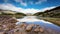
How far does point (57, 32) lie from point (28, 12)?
3.21ft

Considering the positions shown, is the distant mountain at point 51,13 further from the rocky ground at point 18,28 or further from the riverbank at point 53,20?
the rocky ground at point 18,28

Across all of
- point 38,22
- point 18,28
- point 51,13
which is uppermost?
point 51,13

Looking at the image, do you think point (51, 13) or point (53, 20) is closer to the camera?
Result: point (53, 20)

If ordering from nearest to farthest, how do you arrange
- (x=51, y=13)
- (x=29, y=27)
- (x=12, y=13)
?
(x=29, y=27) → (x=51, y=13) → (x=12, y=13)

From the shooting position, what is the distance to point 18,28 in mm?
2668

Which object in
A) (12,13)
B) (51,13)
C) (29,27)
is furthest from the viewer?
(12,13)

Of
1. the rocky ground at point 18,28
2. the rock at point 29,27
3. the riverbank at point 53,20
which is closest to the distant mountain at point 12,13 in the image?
the rocky ground at point 18,28

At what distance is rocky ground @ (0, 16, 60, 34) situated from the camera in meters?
2.54

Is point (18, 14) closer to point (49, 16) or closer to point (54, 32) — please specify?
point (49, 16)

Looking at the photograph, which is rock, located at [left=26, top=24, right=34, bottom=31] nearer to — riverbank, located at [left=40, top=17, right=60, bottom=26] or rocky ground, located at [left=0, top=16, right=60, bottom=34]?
rocky ground, located at [left=0, top=16, right=60, bottom=34]

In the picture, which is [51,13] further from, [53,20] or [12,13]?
[12,13]

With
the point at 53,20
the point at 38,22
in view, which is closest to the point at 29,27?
the point at 38,22

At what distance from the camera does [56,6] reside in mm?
2691

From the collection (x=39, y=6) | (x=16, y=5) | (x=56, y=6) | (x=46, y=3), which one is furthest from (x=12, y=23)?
(x=56, y=6)
